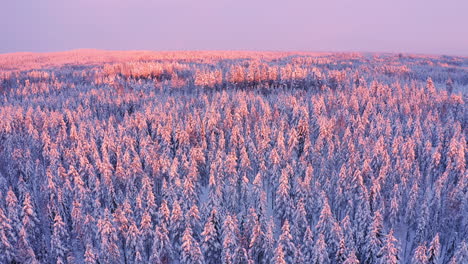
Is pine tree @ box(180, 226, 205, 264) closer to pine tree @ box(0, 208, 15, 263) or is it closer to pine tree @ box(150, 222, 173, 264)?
pine tree @ box(150, 222, 173, 264)

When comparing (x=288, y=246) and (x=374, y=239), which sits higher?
(x=374, y=239)

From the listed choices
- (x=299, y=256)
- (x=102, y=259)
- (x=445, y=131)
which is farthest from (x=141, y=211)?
(x=445, y=131)

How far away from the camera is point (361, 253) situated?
117 feet

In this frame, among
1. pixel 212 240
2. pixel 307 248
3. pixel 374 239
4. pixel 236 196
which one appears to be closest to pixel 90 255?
pixel 212 240

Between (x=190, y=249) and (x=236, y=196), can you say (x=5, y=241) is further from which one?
(x=236, y=196)

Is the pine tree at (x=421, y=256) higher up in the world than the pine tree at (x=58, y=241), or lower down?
higher up

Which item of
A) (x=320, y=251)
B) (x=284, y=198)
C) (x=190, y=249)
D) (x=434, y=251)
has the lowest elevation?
(x=190, y=249)

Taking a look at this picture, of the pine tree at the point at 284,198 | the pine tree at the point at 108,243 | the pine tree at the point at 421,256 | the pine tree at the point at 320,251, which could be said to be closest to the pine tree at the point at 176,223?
the pine tree at the point at 108,243

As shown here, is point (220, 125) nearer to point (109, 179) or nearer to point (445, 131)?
point (109, 179)

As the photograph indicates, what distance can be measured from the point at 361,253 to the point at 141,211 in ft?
97.9

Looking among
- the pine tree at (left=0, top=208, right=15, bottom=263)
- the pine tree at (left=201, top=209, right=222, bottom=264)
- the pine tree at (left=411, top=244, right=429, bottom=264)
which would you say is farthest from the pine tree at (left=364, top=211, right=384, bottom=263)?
the pine tree at (left=0, top=208, right=15, bottom=263)

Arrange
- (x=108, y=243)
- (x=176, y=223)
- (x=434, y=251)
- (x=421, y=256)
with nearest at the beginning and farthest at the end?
(x=421, y=256) → (x=434, y=251) → (x=108, y=243) → (x=176, y=223)

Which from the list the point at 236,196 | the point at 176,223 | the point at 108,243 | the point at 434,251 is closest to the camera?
the point at 434,251

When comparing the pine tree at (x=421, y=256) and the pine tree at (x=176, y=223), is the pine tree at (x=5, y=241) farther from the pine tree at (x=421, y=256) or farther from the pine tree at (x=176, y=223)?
the pine tree at (x=421, y=256)
